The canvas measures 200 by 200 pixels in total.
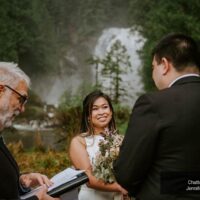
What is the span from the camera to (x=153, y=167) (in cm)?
207

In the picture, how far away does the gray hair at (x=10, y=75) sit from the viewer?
2.24 m

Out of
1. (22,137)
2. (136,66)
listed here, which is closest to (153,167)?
(22,137)

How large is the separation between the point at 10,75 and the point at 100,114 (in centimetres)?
120

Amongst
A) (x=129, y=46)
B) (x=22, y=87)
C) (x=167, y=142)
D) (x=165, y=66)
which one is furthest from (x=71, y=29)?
(x=167, y=142)

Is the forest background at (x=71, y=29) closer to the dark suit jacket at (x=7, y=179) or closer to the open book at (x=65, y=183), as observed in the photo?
the open book at (x=65, y=183)

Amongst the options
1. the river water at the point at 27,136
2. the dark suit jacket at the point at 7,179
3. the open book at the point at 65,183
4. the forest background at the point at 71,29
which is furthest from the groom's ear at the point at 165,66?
the river water at the point at 27,136

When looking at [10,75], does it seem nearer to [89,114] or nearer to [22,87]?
[22,87]

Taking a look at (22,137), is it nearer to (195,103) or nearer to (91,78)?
(91,78)

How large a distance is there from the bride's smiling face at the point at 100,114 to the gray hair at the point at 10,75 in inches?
43.6

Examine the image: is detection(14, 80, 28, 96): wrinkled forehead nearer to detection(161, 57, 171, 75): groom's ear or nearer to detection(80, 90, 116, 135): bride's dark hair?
detection(161, 57, 171, 75): groom's ear

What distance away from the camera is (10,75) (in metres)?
2.26

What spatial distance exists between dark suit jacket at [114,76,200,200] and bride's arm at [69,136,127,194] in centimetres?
84

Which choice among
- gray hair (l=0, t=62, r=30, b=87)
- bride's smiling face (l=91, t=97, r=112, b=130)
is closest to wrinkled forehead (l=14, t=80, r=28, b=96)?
gray hair (l=0, t=62, r=30, b=87)

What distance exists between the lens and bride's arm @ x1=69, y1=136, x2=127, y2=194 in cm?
291
